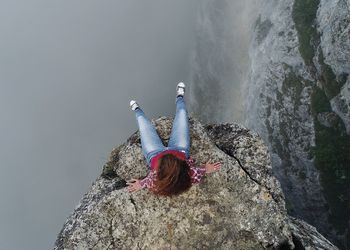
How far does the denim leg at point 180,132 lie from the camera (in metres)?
15.5

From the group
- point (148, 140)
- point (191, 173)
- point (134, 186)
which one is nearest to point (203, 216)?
point (191, 173)

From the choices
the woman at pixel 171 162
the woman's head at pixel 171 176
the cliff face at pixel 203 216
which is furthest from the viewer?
the cliff face at pixel 203 216

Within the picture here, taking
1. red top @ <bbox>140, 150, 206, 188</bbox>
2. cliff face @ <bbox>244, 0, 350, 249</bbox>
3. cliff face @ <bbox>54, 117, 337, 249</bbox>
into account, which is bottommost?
cliff face @ <bbox>54, 117, 337, 249</bbox>

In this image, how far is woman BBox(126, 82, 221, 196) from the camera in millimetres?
13336

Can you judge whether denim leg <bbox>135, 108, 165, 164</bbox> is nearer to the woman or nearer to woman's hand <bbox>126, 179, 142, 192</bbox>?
the woman

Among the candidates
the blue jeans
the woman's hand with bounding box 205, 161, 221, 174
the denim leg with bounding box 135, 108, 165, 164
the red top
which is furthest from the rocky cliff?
the red top

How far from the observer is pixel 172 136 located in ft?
53.1

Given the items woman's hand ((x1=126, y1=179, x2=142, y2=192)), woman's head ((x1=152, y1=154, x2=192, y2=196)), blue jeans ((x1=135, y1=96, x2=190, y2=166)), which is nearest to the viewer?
woman's head ((x1=152, y1=154, x2=192, y2=196))

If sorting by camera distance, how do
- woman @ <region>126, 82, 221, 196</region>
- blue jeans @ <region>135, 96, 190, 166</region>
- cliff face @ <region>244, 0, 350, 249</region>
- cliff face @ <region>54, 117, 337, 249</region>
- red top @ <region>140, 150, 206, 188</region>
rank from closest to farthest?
woman @ <region>126, 82, 221, 196</region>, red top @ <region>140, 150, 206, 188</region>, blue jeans @ <region>135, 96, 190, 166</region>, cliff face @ <region>54, 117, 337, 249</region>, cliff face @ <region>244, 0, 350, 249</region>

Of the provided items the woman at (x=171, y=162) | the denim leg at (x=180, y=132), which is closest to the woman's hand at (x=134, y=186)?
the woman at (x=171, y=162)

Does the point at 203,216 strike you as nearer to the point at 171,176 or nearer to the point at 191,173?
the point at 191,173

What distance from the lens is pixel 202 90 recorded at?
81312mm

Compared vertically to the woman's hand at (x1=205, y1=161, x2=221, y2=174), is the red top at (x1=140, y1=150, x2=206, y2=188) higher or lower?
lower

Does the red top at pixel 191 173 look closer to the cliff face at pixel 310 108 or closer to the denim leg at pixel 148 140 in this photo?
the denim leg at pixel 148 140
